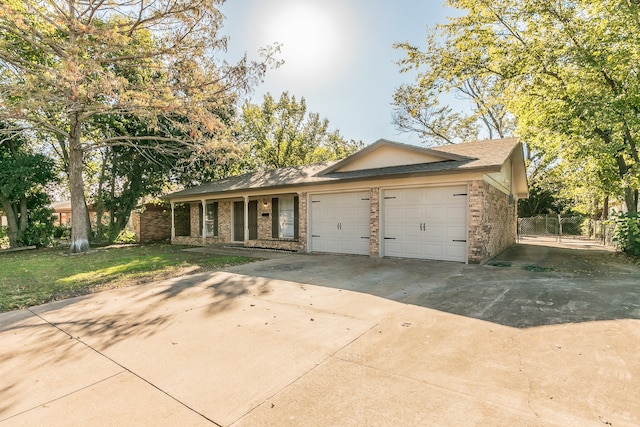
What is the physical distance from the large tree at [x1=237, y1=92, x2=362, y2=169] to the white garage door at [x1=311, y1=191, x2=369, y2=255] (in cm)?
1439

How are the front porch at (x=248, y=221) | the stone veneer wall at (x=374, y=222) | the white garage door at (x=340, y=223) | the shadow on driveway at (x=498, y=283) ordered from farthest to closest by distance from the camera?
1. the front porch at (x=248, y=221)
2. the white garage door at (x=340, y=223)
3. the stone veneer wall at (x=374, y=222)
4. the shadow on driveway at (x=498, y=283)

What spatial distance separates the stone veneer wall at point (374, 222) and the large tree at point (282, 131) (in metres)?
16.2

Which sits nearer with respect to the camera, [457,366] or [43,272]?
[457,366]

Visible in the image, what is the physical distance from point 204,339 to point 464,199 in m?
7.36

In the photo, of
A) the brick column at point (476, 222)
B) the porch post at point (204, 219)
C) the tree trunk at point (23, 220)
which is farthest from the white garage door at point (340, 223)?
the tree trunk at point (23, 220)

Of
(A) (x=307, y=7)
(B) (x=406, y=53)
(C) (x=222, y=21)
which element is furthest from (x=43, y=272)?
(B) (x=406, y=53)

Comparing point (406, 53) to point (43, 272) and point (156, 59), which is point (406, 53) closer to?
point (156, 59)

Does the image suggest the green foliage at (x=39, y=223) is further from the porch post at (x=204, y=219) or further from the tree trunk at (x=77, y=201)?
the porch post at (x=204, y=219)

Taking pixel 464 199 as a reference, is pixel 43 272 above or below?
below

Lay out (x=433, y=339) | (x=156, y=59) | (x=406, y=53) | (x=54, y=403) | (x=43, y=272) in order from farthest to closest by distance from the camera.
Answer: (x=406, y=53)
(x=156, y=59)
(x=43, y=272)
(x=433, y=339)
(x=54, y=403)

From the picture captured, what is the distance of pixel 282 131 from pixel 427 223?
61.1 feet

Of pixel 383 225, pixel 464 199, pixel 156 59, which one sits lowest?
pixel 383 225

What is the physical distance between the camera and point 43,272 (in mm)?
8258

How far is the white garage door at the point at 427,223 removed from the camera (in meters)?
8.58
